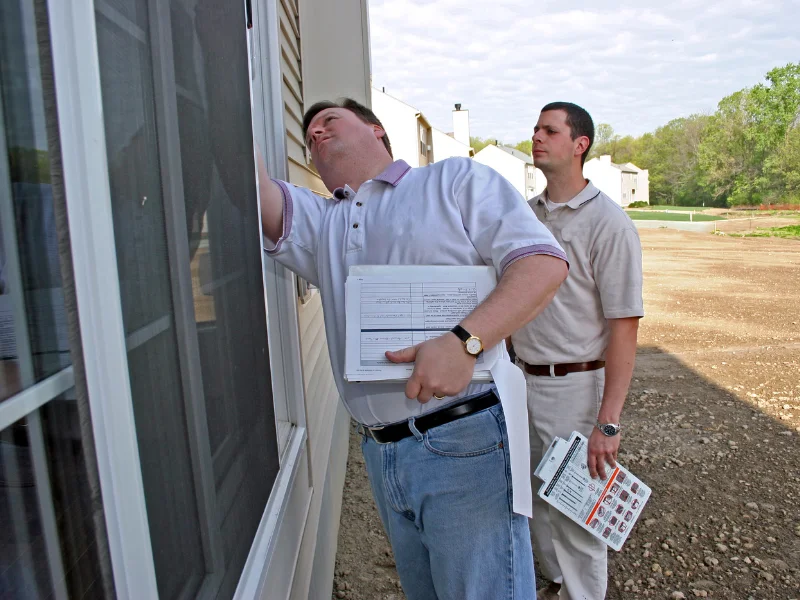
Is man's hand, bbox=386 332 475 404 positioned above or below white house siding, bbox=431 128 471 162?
below

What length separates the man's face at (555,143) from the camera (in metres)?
2.71

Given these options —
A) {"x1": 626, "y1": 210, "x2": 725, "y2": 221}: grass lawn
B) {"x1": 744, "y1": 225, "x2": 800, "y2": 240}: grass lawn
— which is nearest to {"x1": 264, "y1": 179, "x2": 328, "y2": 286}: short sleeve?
{"x1": 744, "y1": 225, "x2": 800, "y2": 240}: grass lawn

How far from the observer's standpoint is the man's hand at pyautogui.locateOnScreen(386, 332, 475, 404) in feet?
4.43

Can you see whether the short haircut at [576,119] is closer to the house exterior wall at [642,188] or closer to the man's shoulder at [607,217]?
the man's shoulder at [607,217]

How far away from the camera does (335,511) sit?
144 inches

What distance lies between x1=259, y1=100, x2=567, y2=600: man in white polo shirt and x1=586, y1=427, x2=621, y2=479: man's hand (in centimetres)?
92

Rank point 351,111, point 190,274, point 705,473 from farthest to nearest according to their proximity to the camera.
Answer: point 705,473 < point 351,111 < point 190,274

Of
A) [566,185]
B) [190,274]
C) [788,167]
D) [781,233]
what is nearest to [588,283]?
[566,185]

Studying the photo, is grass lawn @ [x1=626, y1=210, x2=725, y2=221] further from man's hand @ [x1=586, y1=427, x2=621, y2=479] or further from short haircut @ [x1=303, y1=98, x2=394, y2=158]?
short haircut @ [x1=303, y1=98, x2=394, y2=158]

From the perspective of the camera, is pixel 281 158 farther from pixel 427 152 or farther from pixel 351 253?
pixel 427 152

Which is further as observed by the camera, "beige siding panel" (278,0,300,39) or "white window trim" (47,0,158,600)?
"beige siding panel" (278,0,300,39)

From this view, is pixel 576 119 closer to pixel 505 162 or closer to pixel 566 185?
pixel 566 185

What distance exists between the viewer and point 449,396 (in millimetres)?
1470

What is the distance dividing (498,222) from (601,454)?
130 cm
